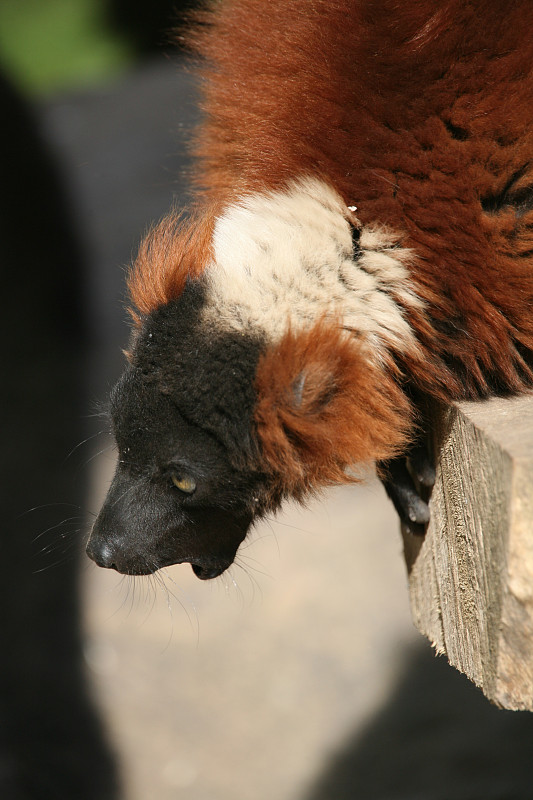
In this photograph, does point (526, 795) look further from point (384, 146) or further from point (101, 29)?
point (101, 29)

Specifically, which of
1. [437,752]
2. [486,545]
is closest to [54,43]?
[486,545]

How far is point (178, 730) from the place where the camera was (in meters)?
3.55

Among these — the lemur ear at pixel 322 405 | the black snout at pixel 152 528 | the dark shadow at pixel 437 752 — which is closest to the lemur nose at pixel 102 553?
the black snout at pixel 152 528

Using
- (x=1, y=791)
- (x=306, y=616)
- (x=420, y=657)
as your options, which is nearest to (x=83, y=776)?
(x=1, y=791)

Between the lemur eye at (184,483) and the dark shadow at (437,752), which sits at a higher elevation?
the lemur eye at (184,483)

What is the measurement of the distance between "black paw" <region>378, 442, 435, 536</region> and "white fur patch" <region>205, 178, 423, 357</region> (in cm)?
36

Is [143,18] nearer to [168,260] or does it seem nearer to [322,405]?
[168,260]

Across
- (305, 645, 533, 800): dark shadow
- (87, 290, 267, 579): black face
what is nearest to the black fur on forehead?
(87, 290, 267, 579): black face

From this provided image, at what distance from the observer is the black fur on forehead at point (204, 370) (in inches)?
Answer: 59.9

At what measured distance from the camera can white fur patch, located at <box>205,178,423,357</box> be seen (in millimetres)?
1540

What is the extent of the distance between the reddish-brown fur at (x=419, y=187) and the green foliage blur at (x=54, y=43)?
8.52ft

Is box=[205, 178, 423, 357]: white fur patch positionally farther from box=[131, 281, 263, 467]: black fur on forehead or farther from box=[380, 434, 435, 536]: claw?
box=[380, 434, 435, 536]: claw

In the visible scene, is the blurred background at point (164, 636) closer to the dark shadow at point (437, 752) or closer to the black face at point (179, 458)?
the dark shadow at point (437, 752)

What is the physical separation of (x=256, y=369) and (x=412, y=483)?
61 centimetres
